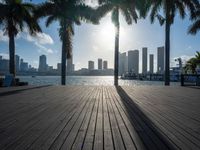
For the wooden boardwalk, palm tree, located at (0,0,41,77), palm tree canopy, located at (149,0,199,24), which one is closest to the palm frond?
palm tree canopy, located at (149,0,199,24)

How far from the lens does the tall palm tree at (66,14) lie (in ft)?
76.8

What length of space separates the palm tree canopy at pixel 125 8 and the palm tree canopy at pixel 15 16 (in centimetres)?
706

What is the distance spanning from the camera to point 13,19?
22.1m

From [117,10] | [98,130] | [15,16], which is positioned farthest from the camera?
[117,10]

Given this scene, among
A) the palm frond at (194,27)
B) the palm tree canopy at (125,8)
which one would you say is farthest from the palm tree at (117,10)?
the palm frond at (194,27)

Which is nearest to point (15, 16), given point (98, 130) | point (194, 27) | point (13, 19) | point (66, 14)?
point (13, 19)

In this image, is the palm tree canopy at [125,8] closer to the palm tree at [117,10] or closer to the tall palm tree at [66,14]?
the palm tree at [117,10]

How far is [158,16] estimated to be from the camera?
1009 inches

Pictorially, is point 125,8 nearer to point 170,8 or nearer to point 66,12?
point 170,8

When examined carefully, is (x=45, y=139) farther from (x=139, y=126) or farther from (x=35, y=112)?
(x=35, y=112)

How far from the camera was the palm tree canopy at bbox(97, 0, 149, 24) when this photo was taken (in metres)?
23.5

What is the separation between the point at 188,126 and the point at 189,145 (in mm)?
1390

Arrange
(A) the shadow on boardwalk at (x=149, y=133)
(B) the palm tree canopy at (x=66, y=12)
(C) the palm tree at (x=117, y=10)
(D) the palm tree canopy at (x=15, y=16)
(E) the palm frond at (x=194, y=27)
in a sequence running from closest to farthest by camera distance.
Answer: (A) the shadow on boardwalk at (x=149, y=133) → (D) the palm tree canopy at (x=15, y=16) → (B) the palm tree canopy at (x=66, y=12) → (C) the palm tree at (x=117, y=10) → (E) the palm frond at (x=194, y=27)

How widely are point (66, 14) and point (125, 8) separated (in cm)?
613
